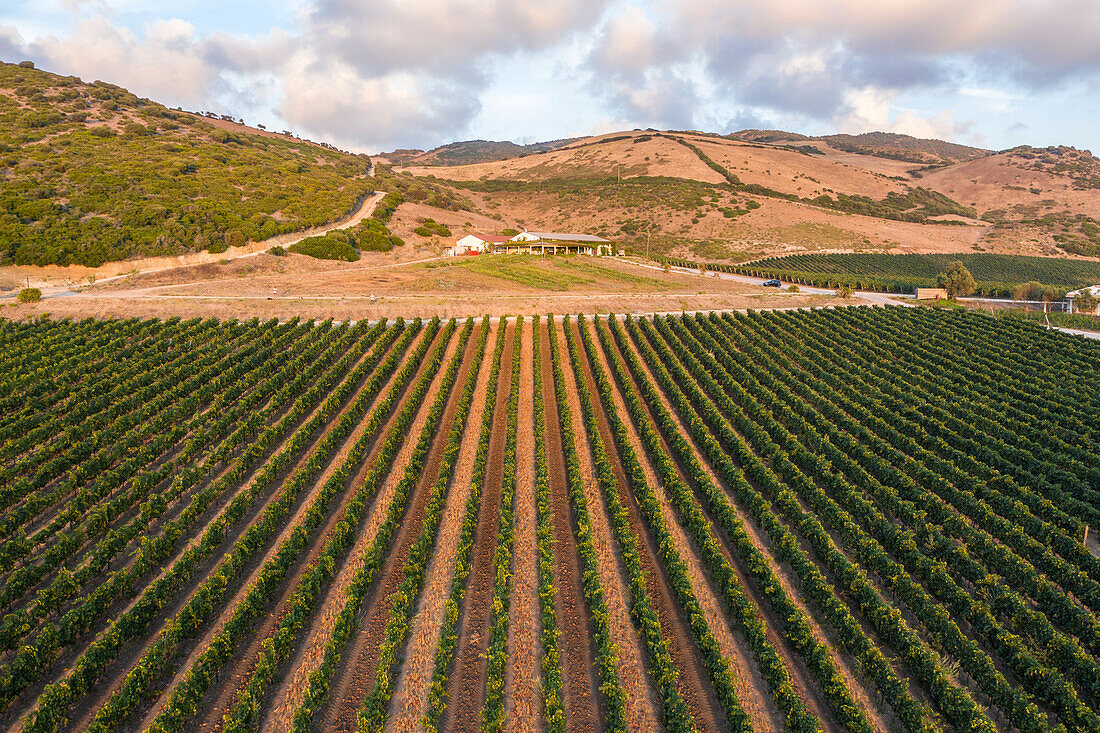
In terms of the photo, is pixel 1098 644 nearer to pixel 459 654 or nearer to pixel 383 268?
pixel 459 654

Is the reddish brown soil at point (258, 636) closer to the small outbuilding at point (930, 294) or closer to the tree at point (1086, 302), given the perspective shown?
the small outbuilding at point (930, 294)

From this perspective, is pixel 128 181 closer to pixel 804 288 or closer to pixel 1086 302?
pixel 804 288

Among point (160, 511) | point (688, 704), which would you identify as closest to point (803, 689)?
point (688, 704)

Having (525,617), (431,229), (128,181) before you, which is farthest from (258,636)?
(128,181)

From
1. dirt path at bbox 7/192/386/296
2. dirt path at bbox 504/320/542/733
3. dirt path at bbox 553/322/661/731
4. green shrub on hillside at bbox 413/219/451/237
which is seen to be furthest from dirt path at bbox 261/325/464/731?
green shrub on hillside at bbox 413/219/451/237

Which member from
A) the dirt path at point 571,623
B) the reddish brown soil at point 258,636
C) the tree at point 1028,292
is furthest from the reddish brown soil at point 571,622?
the tree at point 1028,292
